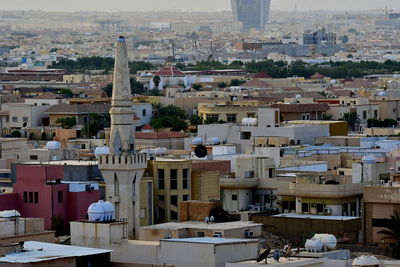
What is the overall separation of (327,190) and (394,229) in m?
2.21

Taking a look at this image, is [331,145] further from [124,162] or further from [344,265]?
[344,265]

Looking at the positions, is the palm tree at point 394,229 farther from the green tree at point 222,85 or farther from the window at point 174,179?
the green tree at point 222,85

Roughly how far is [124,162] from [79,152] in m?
9.76

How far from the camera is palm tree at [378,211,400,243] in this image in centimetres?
2461

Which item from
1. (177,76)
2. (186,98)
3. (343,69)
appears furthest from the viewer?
(343,69)

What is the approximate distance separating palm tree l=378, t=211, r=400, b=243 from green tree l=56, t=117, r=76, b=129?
24.2 meters

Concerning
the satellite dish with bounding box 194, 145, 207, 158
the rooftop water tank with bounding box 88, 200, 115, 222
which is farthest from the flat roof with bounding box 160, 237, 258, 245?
the satellite dish with bounding box 194, 145, 207, 158

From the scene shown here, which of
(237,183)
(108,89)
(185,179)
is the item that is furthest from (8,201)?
(108,89)

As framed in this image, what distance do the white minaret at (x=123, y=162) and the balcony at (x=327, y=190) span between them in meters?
2.66

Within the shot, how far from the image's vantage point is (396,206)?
25.5 metres

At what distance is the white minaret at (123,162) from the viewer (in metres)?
24.6

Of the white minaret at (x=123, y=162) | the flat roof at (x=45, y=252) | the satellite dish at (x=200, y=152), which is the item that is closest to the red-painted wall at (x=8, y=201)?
the white minaret at (x=123, y=162)

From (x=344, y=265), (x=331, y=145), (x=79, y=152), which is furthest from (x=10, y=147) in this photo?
(x=344, y=265)

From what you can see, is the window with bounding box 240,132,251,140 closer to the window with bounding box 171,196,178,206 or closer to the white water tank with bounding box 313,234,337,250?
the window with bounding box 171,196,178,206
